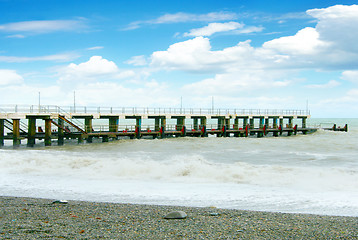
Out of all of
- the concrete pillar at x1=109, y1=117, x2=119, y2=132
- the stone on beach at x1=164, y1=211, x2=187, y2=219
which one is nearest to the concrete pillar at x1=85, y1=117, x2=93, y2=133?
the concrete pillar at x1=109, y1=117, x2=119, y2=132

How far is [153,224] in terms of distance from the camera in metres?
7.69

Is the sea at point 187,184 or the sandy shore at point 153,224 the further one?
the sea at point 187,184

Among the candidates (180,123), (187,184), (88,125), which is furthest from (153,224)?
(180,123)

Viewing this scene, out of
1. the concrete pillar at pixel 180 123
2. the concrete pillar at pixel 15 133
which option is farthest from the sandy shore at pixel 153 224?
the concrete pillar at pixel 180 123

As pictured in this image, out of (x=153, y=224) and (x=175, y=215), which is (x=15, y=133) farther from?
(x=153, y=224)

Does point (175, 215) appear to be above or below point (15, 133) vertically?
below

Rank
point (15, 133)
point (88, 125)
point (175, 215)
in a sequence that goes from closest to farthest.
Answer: point (175, 215)
point (15, 133)
point (88, 125)

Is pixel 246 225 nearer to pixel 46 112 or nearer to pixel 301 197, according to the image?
pixel 301 197

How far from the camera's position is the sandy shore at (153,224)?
6.89 m

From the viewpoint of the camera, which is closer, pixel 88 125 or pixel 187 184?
pixel 187 184

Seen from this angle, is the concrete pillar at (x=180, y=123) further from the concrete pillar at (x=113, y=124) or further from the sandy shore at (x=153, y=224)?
the sandy shore at (x=153, y=224)

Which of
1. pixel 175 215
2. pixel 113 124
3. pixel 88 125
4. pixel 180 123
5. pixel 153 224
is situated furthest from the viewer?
pixel 180 123

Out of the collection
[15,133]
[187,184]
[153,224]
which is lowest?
[187,184]

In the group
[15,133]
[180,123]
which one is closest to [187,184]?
[15,133]
